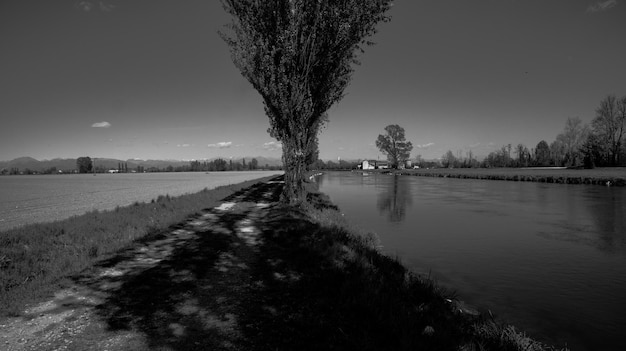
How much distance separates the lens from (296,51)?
58.5 feet

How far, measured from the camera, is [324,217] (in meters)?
15.9

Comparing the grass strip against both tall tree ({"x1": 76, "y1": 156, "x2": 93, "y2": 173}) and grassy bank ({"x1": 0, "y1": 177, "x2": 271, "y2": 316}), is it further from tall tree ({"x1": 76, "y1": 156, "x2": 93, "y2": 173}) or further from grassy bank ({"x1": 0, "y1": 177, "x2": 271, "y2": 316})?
tall tree ({"x1": 76, "y1": 156, "x2": 93, "y2": 173})

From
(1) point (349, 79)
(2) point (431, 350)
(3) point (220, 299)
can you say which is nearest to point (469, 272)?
(2) point (431, 350)

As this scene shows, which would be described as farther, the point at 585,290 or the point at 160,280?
the point at 585,290

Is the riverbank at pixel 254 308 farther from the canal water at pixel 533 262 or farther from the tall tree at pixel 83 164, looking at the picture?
the tall tree at pixel 83 164

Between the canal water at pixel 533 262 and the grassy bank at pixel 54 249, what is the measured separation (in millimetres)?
9551

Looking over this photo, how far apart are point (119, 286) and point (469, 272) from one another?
32.3ft

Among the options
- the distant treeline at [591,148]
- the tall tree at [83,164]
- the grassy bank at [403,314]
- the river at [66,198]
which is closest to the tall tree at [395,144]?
the distant treeline at [591,148]

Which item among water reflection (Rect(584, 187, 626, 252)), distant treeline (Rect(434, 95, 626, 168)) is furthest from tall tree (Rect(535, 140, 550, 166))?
water reflection (Rect(584, 187, 626, 252))

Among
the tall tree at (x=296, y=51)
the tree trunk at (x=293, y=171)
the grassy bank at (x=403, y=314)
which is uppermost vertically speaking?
the tall tree at (x=296, y=51)

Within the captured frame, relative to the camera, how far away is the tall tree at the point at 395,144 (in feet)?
432

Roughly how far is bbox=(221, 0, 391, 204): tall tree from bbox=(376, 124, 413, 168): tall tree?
116814mm

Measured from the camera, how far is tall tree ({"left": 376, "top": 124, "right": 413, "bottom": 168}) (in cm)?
13162

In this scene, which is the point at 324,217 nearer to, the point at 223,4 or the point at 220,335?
the point at 220,335
